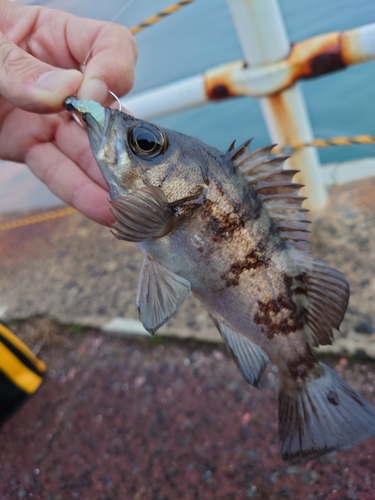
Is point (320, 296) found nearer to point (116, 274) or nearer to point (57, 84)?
point (57, 84)

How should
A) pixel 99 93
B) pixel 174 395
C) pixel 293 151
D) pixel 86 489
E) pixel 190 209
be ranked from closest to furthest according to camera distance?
pixel 190 209 < pixel 99 93 < pixel 86 489 < pixel 174 395 < pixel 293 151

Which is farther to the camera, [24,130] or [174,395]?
[174,395]

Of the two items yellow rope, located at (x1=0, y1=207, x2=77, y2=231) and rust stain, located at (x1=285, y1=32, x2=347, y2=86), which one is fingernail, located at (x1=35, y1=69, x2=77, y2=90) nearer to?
rust stain, located at (x1=285, y1=32, x2=347, y2=86)

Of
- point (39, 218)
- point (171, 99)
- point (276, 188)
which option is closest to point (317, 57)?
point (171, 99)

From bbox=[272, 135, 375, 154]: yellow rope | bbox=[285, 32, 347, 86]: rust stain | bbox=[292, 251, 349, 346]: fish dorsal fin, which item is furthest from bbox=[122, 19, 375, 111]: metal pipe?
bbox=[292, 251, 349, 346]: fish dorsal fin

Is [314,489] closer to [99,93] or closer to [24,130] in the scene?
[99,93]

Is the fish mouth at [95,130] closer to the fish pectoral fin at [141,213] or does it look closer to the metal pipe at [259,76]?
the fish pectoral fin at [141,213]

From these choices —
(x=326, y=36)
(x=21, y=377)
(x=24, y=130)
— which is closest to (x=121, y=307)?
(x=21, y=377)
